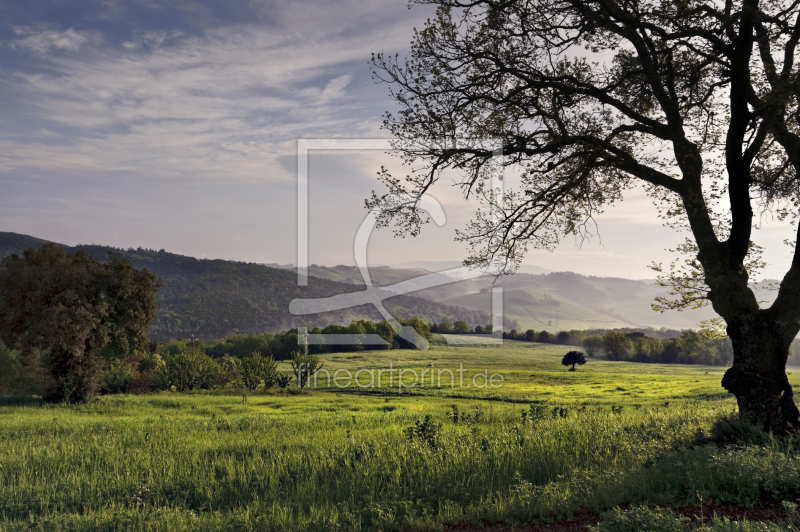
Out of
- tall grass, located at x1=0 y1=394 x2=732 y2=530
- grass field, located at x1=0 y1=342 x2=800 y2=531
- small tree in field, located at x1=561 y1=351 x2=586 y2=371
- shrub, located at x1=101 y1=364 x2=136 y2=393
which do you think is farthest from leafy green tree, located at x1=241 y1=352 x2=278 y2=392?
small tree in field, located at x1=561 y1=351 x2=586 y2=371

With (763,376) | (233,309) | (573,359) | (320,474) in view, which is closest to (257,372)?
(320,474)

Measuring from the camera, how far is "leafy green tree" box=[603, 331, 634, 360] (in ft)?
291

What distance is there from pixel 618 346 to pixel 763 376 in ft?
280

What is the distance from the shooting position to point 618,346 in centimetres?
8931

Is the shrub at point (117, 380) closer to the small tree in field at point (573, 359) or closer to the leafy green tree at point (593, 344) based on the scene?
the small tree in field at point (573, 359)

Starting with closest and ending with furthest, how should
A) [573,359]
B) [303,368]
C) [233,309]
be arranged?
[303,368] → [573,359] → [233,309]

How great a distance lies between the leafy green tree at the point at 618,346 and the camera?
291ft

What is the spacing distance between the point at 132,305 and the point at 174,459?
2317cm

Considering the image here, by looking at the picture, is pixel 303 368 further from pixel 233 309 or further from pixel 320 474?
pixel 233 309

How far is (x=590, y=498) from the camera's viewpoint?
22.7ft

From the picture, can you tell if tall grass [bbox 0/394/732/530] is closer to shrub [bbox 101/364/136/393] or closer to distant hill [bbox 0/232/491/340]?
shrub [bbox 101/364/136/393]

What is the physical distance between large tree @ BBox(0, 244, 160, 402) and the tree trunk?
1194 inches

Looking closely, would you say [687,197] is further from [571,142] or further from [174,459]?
[174,459]

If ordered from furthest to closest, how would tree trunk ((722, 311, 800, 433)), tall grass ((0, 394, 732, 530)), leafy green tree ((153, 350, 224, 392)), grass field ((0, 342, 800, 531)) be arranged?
leafy green tree ((153, 350, 224, 392)) < tree trunk ((722, 311, 800, 433)) < tall grass ((0, 394, 732, 530)) < grass field ((0, 342, 800, 531))
